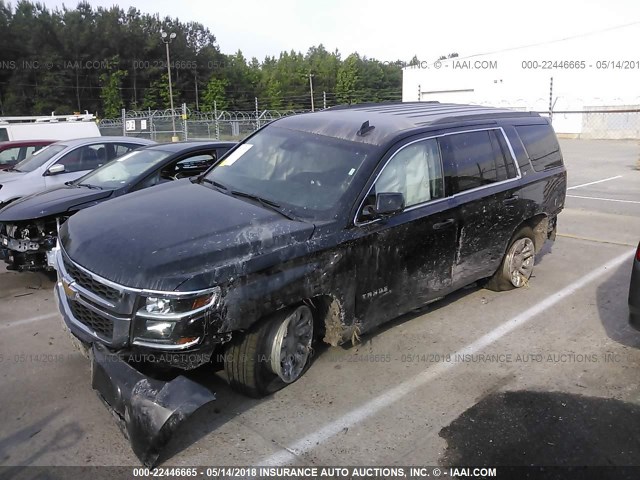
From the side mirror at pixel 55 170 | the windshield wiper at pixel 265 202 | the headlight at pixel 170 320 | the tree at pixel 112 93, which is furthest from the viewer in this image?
the tree at pixel 112 93

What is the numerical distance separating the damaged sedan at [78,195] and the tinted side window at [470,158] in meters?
3.79

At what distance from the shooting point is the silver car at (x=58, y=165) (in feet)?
28.2

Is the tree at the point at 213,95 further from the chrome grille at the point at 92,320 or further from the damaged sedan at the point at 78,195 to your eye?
the chrome grille at the point at 92,320

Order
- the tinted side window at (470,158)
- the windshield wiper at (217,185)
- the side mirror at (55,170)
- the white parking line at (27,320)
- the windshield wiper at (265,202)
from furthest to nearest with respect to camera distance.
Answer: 1. the side mirror at (55,170)
2. the white parking line at (27,320)
3. the tinted side window at (470,158)
4. the windshield wiper at (217,185)
5. the windshield wiper at (265,202)

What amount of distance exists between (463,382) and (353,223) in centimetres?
149

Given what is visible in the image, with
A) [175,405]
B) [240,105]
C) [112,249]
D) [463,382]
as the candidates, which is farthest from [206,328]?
[240,105]

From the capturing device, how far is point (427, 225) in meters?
4.55

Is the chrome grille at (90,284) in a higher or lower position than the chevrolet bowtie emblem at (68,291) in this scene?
higher

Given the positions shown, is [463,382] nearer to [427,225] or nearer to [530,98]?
[427,225]

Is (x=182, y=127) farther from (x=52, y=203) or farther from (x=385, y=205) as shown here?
(x=385, y=205)

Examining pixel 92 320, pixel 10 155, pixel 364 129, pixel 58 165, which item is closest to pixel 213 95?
pixel 10 155

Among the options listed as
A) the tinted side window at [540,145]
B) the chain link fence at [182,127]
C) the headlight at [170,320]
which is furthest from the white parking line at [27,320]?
the chain link fence at [182,127]

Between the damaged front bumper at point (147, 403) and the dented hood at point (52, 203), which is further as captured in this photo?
the dented hood at point (52, 203)

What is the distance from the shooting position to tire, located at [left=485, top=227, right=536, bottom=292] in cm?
588
